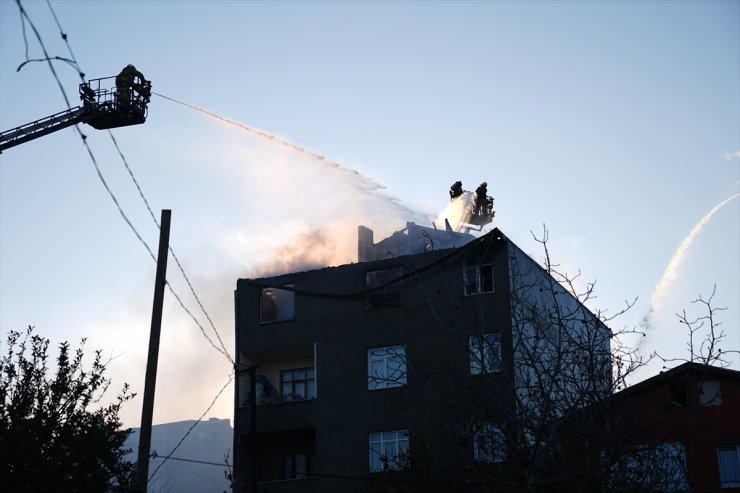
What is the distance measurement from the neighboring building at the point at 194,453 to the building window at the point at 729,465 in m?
48.9

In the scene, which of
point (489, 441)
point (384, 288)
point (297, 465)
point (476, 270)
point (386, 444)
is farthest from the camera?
point (384, 288)

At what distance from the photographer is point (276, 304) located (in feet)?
130

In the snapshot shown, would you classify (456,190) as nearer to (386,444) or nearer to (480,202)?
(480,202)

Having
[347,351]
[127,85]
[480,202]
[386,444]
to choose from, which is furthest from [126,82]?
[480,202]

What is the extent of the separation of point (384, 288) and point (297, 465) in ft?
23.9

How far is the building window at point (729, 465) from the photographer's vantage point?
31422 mm

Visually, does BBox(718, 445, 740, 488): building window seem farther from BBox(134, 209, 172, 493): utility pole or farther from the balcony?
BBox(134, 209, 172, 493): utility pole

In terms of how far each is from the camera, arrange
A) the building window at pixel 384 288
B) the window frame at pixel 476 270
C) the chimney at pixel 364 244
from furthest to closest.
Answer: the chimney at pixel 364 244 < the building window at pixel 384 288 < the window frame at pixel 476 270

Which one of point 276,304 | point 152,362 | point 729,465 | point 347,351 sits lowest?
point 729,465

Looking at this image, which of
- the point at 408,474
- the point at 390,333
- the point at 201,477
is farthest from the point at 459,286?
the point at 201,477

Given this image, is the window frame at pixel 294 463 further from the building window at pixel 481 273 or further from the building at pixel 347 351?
the building window at pixel 481 273

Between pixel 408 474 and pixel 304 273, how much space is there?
1413 cm

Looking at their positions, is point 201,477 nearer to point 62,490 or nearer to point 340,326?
point 340,326

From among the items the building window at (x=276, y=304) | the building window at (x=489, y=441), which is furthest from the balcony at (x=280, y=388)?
the building window at (x=489, y=441)
